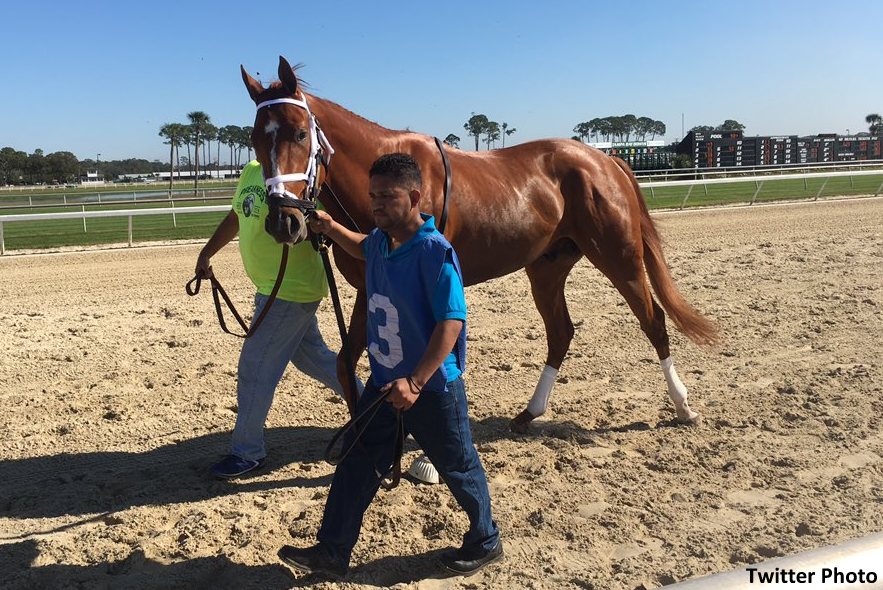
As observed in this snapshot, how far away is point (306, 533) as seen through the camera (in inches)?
120

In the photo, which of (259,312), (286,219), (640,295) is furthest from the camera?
(640,295)

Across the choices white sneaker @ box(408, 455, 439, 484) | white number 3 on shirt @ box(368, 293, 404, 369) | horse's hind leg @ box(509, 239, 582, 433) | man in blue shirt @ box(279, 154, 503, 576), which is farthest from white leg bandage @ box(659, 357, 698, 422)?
white number 3 on shirt @ box(368, 293, 404, 369)

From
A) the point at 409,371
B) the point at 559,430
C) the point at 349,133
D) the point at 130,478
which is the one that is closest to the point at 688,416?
the point at 559,430

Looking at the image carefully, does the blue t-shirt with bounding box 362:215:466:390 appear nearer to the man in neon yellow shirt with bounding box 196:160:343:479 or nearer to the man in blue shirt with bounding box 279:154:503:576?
the man in blue shirt with bounding box 279:154:503:576

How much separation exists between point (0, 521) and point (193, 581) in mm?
1217

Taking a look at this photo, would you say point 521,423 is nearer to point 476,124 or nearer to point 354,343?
point 354,343

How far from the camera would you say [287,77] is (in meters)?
3.10

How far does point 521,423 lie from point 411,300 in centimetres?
206

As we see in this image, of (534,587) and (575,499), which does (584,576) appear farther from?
(575,499)

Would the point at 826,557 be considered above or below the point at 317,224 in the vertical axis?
below

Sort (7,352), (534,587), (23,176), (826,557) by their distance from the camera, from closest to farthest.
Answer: (826,557)
(534,587)
(7,352)
(23,176)

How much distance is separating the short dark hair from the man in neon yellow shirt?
1.20 meters

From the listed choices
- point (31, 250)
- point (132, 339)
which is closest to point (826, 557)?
point (132, 339)

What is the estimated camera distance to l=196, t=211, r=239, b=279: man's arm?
3727 mm
